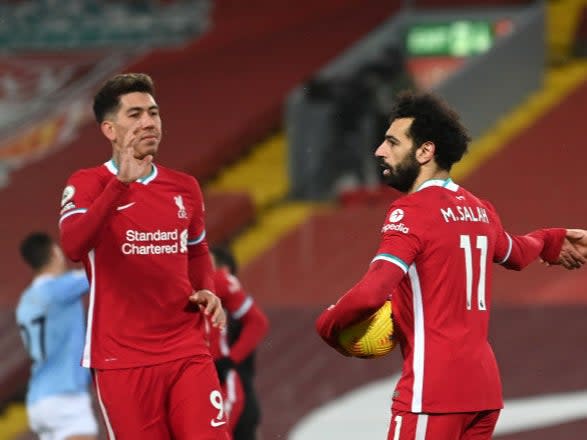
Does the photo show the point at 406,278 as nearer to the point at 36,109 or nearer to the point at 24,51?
the point at 36,109

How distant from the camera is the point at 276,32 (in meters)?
22.5

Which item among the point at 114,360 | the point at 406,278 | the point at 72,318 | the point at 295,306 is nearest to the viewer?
the point at 406,278

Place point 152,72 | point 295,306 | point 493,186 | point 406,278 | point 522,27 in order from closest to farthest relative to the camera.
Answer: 1. point 406,278
2. point 295,306
3. point 493,186
4. point 522,27
5. point 152,72

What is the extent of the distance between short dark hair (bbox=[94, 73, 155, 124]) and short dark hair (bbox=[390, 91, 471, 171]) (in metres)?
1.20

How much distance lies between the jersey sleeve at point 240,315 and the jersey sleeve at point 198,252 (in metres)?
2.05

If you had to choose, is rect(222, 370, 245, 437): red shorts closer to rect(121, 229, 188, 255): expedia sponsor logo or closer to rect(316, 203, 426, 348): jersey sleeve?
rect(121, 229, 188, 255): expedia sponsor logo

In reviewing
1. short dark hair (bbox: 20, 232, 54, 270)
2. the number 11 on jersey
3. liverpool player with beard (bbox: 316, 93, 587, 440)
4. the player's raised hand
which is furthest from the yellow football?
short dark hair (bbox: 20, 232, 54, 270)

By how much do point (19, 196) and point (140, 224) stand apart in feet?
40.4

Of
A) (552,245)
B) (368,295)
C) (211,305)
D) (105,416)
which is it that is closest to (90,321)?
(105,416)

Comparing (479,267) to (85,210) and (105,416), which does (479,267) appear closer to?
(85,210)

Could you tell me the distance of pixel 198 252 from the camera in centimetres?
642

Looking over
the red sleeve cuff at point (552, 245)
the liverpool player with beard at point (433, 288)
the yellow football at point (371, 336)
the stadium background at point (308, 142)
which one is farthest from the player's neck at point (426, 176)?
the stadium background at point (308, 142)

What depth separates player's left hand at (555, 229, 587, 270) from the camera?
6.10 meters

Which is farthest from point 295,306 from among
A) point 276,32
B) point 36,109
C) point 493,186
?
point 276,32
